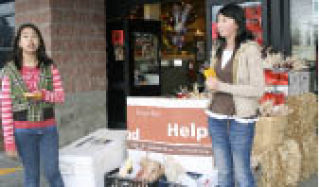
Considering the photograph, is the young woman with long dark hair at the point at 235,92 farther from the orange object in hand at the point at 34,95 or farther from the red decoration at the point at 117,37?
the red decoration at the point at 117,37

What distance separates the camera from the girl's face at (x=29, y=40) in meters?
4.16

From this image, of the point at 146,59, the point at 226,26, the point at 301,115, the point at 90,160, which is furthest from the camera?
the point at 146,59

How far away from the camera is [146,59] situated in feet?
29.2

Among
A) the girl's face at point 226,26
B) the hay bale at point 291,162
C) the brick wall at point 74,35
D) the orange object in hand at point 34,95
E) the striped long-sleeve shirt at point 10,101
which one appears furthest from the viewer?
the brick wall at point 74,35

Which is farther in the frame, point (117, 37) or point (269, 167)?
point (117, 37)

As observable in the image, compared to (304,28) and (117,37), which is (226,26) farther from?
(117,37)

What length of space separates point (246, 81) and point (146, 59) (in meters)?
5.26

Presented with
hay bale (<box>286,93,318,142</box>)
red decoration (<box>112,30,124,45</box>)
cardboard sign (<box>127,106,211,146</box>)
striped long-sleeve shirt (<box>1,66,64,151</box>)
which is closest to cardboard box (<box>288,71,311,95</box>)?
hay bale (<box>286,93,318,142</box>)

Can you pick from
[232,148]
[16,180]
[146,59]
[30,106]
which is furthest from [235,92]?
[146,59]

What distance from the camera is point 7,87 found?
416 cm

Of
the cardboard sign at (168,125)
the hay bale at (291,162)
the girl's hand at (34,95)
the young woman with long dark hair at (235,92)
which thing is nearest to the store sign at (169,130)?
the cardboard sign at (168,125)

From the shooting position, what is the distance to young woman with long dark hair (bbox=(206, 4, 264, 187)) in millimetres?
3690

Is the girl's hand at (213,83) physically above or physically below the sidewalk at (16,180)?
above

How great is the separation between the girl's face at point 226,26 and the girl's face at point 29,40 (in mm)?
1547
